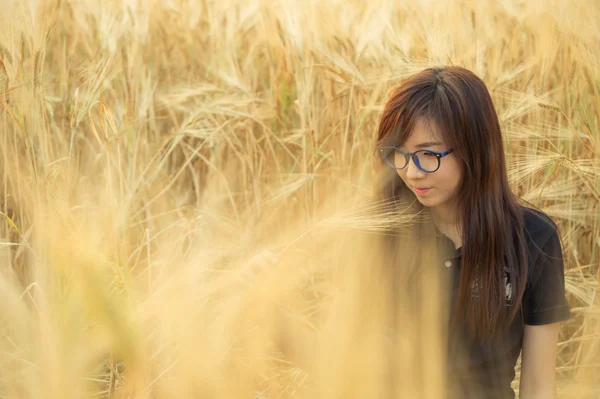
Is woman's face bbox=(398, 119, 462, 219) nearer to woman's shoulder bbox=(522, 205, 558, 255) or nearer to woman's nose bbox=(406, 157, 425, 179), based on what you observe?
woman's nose bbox=(406, 157, 425, 179)

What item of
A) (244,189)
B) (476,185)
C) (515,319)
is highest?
(476,185)

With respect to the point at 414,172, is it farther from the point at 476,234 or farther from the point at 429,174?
the point at 476,234

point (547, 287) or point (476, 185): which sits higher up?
point (476, 185)

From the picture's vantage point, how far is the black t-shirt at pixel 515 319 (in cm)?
104

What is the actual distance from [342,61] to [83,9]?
1.00 metres

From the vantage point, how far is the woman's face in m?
0.96

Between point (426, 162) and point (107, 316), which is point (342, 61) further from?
point (107, 316)

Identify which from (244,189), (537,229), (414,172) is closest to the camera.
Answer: (414,172)

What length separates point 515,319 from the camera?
42.3 inches

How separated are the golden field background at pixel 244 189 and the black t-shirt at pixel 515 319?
11cm

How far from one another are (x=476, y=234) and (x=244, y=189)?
0.83 metres

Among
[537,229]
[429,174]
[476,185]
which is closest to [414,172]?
[429,174]

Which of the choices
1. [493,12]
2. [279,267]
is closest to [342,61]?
[493,12]

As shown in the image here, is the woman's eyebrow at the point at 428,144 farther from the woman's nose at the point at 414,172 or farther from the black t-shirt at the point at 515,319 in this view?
the black t-shirt at the point at 515,319
